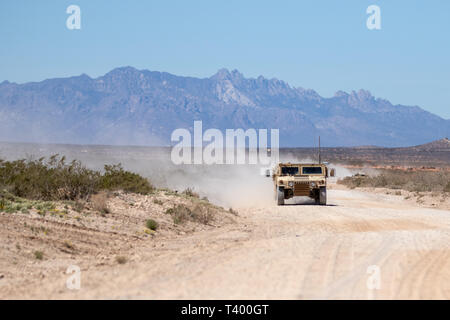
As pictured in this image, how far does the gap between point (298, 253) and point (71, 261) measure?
166 inches

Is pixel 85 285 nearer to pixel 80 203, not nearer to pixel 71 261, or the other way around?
pixel 71 261

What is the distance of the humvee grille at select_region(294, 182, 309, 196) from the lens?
98.3 ft

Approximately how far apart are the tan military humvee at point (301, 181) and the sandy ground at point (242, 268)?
11258 mm

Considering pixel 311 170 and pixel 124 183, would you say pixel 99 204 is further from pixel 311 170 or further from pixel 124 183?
pixel 311 170

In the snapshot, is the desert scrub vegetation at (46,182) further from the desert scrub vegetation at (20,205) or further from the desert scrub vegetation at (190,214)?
the desert scrub vegetation at (190,214)

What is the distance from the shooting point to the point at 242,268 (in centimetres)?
1113

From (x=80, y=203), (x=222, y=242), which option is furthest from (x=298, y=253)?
(x=80, y=203)

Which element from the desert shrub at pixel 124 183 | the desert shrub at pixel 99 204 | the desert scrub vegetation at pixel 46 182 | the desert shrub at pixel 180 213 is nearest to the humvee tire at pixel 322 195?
the desert shrub at pixel 124 183

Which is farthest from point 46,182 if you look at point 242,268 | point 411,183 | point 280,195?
point 411,183

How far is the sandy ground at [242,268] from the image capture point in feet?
31.0

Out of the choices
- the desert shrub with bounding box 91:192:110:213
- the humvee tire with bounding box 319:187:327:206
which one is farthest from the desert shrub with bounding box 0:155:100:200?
the humvee tire with bounding box 319:187:327:206

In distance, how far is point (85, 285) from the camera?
32.7ft

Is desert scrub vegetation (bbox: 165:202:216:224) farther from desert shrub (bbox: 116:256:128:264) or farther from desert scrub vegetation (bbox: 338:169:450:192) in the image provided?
desert scrub vegetation (bbox: 338:169:450:192)

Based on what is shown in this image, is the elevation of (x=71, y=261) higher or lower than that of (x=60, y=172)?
lower
